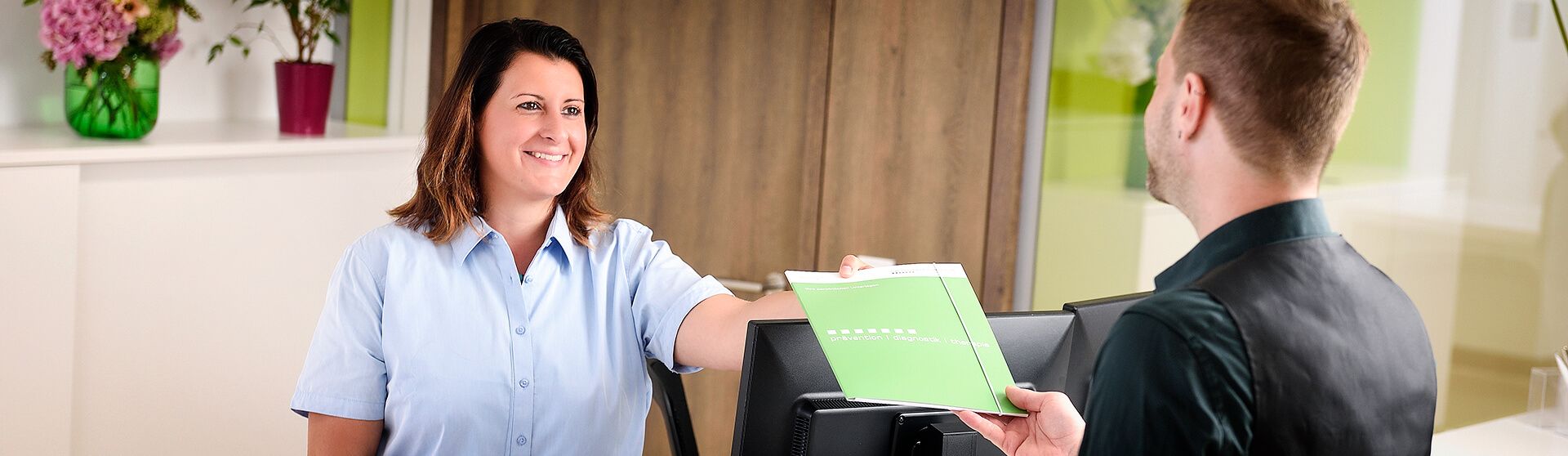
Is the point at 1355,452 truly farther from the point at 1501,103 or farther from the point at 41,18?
the point at 41,18

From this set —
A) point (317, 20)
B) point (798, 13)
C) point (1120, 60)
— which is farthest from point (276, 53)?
point (1120, 60)

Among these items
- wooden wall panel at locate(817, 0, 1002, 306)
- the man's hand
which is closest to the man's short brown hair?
the man's hand

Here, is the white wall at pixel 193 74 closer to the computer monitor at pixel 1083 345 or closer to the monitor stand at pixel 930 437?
the monitor stand at pixel 930 437

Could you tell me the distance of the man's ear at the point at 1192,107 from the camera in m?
1.08

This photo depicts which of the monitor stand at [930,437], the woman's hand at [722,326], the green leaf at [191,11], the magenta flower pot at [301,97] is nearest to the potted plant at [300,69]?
the magenta flower pot at [301,97]

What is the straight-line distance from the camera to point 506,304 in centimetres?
186

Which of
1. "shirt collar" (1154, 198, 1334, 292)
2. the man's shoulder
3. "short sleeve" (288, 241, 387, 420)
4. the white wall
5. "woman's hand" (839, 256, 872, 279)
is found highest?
the white wall

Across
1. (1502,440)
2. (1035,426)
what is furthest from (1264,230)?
(1502,440)

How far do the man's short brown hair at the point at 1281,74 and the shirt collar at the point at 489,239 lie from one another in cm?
106

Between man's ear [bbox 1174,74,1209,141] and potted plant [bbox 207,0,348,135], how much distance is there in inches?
100.0

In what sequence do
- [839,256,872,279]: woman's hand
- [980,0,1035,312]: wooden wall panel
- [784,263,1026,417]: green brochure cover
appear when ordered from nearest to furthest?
[784,263,1026,417]: green brochure cover, [839,256,872,279]: woman's hand, [980,0,1035,312]: wooden wall panel

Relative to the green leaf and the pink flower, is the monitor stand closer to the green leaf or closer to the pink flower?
the pink flower

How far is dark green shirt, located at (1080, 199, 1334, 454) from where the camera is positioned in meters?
0.98

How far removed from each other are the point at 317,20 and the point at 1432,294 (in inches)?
104
